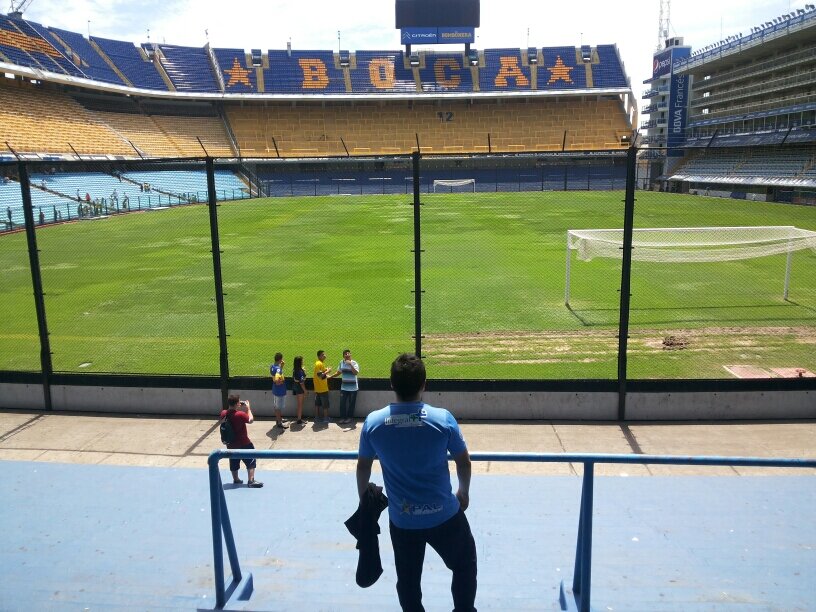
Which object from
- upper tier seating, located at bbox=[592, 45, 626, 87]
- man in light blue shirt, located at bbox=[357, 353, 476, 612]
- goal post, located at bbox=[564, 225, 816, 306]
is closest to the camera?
man in light blue shirt, located at bbox=[357, 353, 476, 612]

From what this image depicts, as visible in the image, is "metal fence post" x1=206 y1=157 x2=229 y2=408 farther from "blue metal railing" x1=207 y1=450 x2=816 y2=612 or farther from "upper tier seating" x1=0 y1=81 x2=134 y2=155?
"upper tier seating" x1=0 y1=81 x2=134 y2=155

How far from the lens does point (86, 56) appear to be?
57375mm

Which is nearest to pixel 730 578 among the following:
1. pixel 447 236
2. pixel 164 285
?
pixel 164 285

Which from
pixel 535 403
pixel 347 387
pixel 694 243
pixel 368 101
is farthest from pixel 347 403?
pixel 368 101

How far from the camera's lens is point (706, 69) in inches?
2480

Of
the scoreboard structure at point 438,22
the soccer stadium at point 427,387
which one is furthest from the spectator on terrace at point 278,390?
the scoreboard structure at point 438,22

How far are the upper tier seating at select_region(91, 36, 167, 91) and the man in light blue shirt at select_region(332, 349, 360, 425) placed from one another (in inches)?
2426

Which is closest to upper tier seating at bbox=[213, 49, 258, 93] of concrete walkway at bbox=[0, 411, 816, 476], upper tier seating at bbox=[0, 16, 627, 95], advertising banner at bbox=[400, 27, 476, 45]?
upper tier seating at bbox=[0, 16, 627, 95]

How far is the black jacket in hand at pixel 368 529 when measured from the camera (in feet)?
9.91

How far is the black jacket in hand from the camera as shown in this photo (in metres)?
3.02

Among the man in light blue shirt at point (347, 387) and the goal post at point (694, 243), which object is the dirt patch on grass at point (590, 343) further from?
the man in light blue shirt at point (347, 387)

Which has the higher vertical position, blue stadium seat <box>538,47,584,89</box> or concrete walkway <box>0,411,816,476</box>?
blue stadium seat <box>538,47,584,89</box>

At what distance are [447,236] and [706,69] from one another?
167 feet

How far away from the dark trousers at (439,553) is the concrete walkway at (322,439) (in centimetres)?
385
